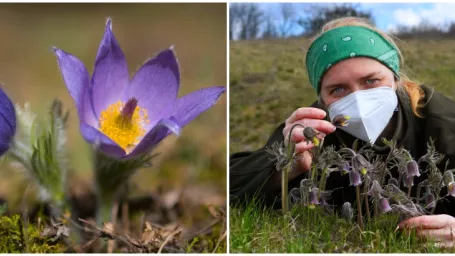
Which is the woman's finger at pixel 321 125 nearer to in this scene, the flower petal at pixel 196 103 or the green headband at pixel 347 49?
the green headband at pixel 347 49

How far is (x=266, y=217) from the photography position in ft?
7.79

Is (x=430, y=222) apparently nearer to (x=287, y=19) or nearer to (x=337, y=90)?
(x=337, y=90)

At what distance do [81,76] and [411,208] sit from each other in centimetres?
124

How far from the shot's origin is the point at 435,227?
90.0 inches

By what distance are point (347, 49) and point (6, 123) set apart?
1.21 metres

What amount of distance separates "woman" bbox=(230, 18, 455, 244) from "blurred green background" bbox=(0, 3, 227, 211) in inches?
10.5

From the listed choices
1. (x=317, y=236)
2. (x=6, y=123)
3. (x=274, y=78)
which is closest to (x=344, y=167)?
(x=317, y=236)

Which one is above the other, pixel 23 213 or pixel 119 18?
pixel 119 18

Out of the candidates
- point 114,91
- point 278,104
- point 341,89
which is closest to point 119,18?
point 114,91

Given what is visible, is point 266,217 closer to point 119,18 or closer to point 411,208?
point 411,208

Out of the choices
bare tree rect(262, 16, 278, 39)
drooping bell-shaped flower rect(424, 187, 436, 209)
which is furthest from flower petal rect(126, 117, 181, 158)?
drooping bell-shaped flower rect(424, 187, 436, 209)

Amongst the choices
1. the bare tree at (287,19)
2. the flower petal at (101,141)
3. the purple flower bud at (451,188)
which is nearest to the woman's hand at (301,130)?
the bare tree at (287,19)

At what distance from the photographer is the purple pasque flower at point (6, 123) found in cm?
208

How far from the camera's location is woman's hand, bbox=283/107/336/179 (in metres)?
2.34
